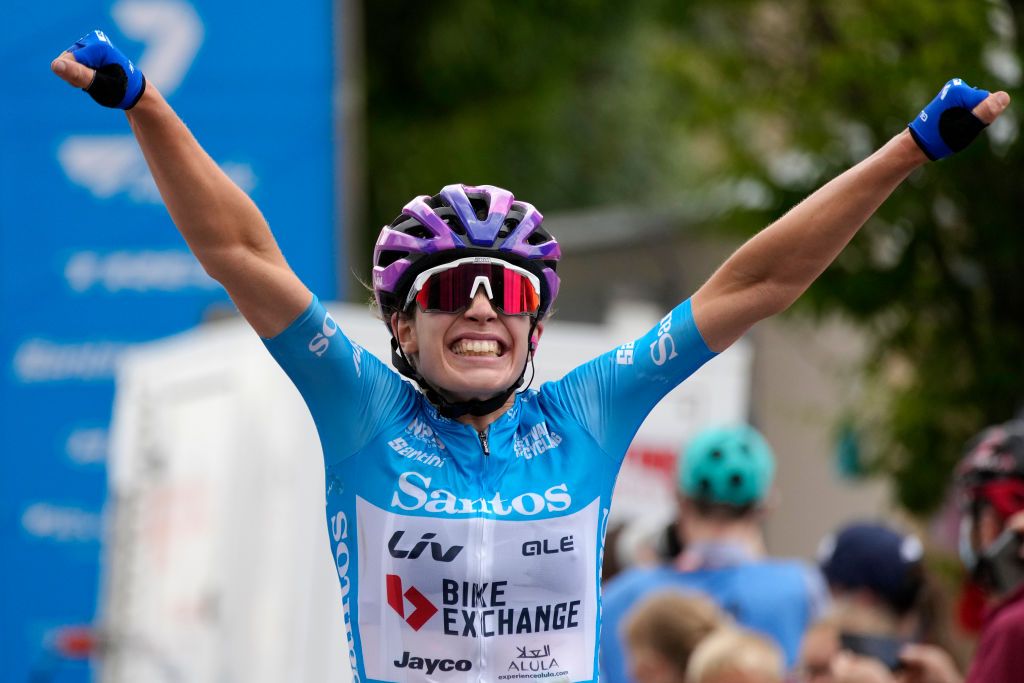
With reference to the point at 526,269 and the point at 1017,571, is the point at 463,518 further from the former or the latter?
the point at 1017,571

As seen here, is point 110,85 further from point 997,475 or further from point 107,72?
point 997,475

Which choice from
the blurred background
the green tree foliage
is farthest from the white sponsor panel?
the green tree foliage

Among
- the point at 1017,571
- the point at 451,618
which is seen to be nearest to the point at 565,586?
the point at 451,618

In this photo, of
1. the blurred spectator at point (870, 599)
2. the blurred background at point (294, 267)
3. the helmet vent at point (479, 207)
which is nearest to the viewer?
the helmet vent at point (479, 207)

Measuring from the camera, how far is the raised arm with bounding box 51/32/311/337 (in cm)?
368

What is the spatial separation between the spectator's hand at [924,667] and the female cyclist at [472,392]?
1909 millimetres

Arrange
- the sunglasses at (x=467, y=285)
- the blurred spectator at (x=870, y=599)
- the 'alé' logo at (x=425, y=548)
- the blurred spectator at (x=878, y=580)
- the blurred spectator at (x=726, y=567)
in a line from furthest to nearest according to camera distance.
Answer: the blurred spectator at (x=726, y=567) < the blurred spectator at (x=878, y=580) < the blurred spectator at (x=870, y=599) < the sunglasses at (x=467, y=285) < the 'alé' logo at (x=425, y=548)

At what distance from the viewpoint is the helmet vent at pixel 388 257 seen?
13.1ft

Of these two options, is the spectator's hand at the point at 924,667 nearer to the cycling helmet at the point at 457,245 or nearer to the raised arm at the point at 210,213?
the cycling helmet at the point at 457,245

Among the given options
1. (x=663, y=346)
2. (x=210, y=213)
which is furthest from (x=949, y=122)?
(x=210, y=213)

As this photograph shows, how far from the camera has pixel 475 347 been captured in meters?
3.94

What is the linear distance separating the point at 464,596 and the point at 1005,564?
1824mm

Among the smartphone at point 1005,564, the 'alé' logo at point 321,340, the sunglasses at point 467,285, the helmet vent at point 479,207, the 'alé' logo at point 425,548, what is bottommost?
the 'alé' logo at point 425,548

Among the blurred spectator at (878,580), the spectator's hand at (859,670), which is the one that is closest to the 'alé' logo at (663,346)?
the spectator's hand at (859,670)
